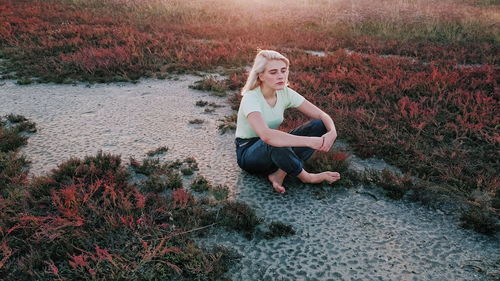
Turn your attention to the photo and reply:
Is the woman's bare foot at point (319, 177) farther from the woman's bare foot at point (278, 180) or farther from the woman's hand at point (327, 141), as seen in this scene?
the woman's hand at point (327, 141)

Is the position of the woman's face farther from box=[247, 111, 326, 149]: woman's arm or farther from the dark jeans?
the dark jeans

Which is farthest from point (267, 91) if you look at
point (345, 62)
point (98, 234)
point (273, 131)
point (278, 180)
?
point (345, 62)

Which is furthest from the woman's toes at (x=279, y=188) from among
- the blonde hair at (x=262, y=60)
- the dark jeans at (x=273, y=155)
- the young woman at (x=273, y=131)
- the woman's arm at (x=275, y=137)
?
the blonde hair at (x=262, y=60)

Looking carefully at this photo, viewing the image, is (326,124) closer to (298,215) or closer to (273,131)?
(273,131)

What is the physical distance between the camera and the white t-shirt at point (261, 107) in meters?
4.25

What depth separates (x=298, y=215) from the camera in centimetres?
409

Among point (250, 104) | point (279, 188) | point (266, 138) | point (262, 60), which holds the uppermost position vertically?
point (262, 60)

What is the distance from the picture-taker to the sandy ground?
3.33 metres

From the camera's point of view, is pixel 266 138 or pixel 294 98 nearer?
pixel 266 138

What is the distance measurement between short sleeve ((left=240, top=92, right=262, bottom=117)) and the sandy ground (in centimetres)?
108

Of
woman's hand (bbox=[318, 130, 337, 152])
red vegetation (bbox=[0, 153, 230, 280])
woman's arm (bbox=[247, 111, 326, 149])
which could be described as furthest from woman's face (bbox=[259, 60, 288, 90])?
red vegetation (bbox=[0, 153, 230, 280])

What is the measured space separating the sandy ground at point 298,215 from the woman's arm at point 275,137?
2.47 feet

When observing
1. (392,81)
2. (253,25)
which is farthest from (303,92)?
(253,25)

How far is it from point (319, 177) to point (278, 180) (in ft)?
1.84
